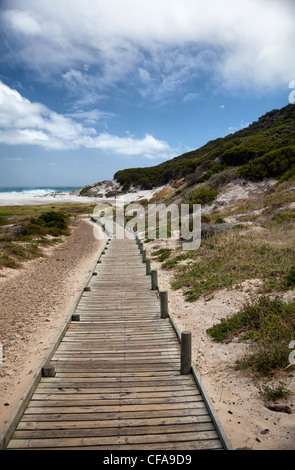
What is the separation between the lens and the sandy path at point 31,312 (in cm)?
622

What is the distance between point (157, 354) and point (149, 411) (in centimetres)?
178

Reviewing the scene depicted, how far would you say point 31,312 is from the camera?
9.98 m

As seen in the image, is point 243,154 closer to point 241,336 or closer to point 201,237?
point 201,237

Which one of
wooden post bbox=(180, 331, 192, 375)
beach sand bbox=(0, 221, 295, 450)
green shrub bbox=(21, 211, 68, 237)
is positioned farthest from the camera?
green shrub bbox=(21, 211, 68, 237)

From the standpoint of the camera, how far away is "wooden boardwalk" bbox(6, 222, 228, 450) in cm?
416

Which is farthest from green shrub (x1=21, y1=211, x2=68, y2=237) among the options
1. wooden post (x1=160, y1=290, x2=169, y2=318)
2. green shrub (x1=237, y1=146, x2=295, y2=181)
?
green shrub (x1=237, y1=146, x2=295, y2=181)

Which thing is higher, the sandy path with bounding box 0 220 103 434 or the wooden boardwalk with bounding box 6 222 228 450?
the wooden boardwalk with bounding box 6 222 228 450

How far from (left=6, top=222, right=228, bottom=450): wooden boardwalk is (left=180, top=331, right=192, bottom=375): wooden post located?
0.13 meters

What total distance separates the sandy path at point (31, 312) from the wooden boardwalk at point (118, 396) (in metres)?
0.78

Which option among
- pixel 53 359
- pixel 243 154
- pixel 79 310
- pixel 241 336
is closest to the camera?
pixel 53 359

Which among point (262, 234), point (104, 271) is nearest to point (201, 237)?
point (262, 234)

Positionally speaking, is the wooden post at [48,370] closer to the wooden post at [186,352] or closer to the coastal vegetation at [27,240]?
the wooden post at [186,352]

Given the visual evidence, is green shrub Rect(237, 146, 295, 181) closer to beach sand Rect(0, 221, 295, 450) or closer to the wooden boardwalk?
beach sand Rect(0, 221, 295, 450)

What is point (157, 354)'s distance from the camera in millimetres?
6430
